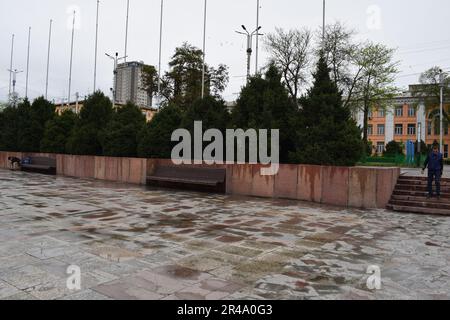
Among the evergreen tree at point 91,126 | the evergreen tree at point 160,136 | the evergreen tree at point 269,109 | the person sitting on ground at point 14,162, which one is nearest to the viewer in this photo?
the evergreen tree at point 269,109

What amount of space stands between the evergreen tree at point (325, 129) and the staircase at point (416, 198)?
1726mm

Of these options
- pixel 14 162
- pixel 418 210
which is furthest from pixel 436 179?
pixel 14 162

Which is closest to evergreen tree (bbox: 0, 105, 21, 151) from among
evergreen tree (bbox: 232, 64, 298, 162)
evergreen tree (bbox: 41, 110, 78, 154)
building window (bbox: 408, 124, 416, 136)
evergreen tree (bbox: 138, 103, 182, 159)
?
evergreen tree (bbox: 41, 110, 78, 154)

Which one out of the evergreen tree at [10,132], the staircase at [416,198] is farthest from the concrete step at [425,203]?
the evergreen tree at [10,132]

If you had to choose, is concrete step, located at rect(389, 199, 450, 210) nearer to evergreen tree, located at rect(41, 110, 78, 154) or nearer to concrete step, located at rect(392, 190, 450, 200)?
concrete step, located at rect(392, 190, 450, 200)

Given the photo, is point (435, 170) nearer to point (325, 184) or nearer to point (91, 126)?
point (325, 184)

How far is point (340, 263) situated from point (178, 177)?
34.6ft

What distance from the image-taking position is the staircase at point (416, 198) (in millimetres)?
9898

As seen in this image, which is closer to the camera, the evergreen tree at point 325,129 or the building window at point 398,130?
Result: the evergreen tree at point 325,129

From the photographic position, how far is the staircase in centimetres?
990

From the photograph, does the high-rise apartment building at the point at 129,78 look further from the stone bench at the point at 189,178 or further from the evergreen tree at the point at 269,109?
the evergreen tree at the point at 269,109

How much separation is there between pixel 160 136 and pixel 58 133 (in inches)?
405

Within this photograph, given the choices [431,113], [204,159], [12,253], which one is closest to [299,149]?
[204,159]
